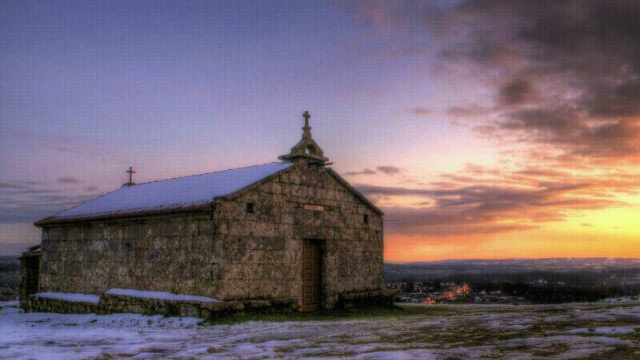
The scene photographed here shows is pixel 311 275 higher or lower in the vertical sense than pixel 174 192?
lower

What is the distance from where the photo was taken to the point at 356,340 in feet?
36.4

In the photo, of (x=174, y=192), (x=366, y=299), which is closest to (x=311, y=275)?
(x=366, y=299)

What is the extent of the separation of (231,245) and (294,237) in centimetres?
278

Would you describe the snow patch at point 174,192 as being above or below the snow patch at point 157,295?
above

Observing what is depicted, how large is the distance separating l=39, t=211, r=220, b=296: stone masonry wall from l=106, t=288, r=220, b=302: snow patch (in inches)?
6.7

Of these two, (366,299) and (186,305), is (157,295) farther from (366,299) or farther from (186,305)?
(366,299)

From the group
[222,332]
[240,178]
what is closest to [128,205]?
[240,178]

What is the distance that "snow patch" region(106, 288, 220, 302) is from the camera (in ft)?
53.9

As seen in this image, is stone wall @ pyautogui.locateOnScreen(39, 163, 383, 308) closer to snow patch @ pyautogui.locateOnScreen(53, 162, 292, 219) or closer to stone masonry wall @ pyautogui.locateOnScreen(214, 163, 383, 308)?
stone masonry wall @ pyautogui.locateOnScreen(214, 163, 383, 308)

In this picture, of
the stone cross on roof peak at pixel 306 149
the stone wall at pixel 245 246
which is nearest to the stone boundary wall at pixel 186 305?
the stone wall at pixel 245 246

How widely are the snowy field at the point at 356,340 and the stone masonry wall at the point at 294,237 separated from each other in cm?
221

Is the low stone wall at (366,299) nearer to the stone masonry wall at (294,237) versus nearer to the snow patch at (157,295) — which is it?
the stone masonry wall at (294,237)

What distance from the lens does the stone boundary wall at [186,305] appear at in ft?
51.7

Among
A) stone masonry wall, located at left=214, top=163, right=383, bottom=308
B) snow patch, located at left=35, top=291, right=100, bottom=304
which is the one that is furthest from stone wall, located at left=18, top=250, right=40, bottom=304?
stone masonry wall, located at left=214, top=163, right=383, bottom=308
